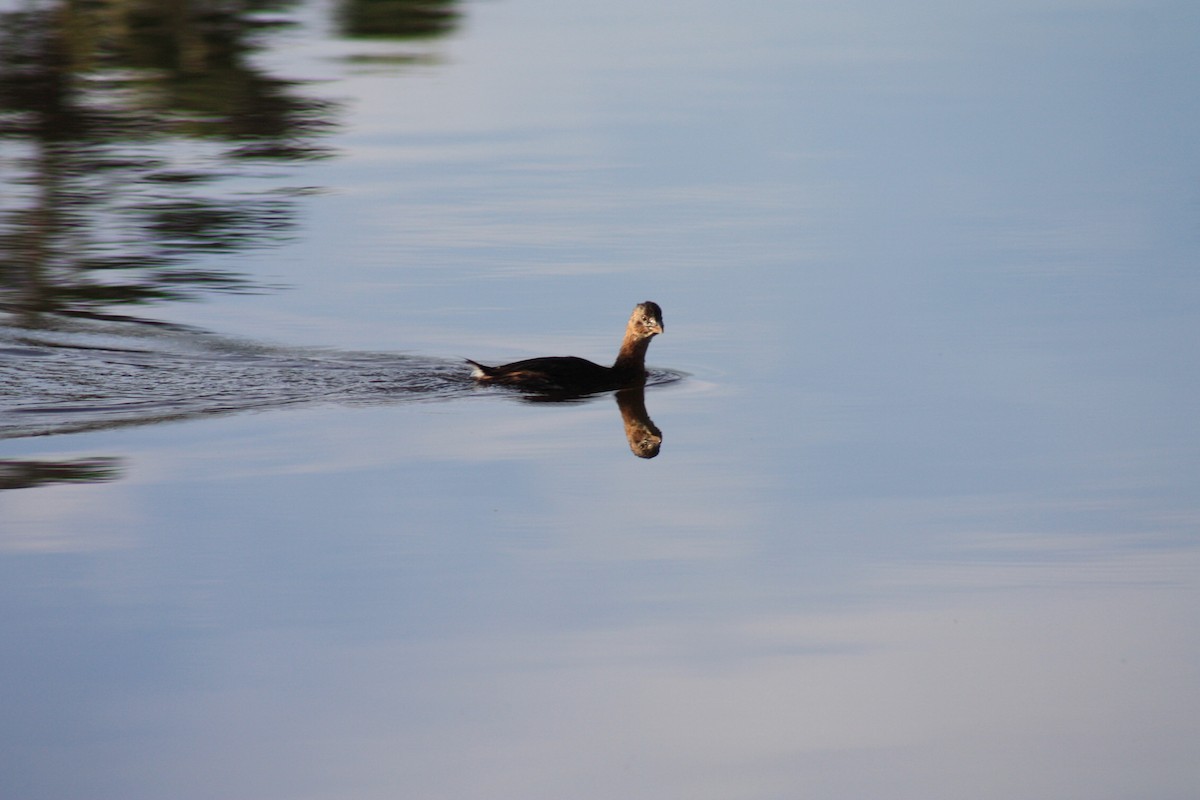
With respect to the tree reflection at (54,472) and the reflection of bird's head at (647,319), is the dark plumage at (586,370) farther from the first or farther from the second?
the tree reflection at (54,472)

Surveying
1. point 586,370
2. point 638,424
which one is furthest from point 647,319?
point 638,424

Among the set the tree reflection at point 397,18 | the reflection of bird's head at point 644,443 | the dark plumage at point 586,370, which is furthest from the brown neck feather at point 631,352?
the tree reflection at point 397,18

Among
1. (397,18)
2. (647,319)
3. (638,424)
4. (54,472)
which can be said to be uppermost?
(397,18)

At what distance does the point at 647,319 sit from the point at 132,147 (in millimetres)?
8924

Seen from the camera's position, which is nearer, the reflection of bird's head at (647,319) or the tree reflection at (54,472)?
the tree reflection at (54,472)

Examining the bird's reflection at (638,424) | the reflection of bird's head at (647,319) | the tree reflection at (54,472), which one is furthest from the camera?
the reflection of bird's head at (647,319)

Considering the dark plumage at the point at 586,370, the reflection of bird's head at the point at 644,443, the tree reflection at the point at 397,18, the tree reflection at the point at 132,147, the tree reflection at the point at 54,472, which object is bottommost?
the tree reflection at the point at 54,472

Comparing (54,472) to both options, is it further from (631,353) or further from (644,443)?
(631,353)

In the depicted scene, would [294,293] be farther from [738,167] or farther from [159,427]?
[738,167]

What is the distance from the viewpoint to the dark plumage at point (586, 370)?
11945mm

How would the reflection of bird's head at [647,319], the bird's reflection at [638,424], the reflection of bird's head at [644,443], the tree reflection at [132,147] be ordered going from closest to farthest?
the reflection of bird's head at [644,443] < the bird's reflection at [638,424] < the reflection of bird's head at [647,319] < the tree reflection at [132,147]

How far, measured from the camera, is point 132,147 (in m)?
19.8

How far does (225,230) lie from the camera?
1620 cm

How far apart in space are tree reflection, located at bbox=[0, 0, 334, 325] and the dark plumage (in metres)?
3.33
